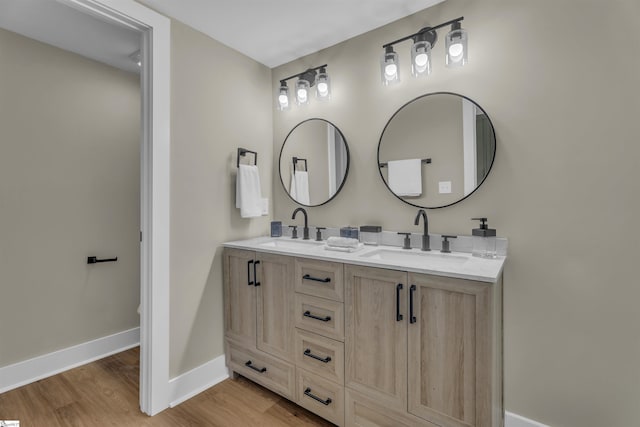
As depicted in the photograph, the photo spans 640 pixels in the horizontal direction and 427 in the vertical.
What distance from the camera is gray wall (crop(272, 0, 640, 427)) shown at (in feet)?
4.30

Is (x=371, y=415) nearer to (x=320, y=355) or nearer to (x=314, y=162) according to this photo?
(x=320, y=355)

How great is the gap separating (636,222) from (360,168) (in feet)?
4.57

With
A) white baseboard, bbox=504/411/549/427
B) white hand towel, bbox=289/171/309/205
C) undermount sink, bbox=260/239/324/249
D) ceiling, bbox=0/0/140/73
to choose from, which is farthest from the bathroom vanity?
ceiling, bbox=0/0/140/73

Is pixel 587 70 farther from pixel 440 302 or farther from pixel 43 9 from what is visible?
pixel 43 9

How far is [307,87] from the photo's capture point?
7.52 feet

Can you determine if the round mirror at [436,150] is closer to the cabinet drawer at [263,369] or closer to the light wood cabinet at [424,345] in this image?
the light wood cabinet at [424,345]

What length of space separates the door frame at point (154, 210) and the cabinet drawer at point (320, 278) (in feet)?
2.80

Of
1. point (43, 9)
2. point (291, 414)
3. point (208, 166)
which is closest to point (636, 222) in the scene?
point (291, 414)

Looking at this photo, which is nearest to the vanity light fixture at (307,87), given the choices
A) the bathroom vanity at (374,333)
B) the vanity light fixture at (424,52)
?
the vanity light fixture at (424,52)

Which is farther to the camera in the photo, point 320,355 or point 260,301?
point 260,301

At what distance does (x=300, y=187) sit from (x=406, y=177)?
876mm

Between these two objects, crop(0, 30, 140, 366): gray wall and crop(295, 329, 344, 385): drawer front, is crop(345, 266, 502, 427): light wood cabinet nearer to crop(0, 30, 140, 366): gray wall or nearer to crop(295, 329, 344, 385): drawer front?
crop(295, 329, 344, 385): drawer front

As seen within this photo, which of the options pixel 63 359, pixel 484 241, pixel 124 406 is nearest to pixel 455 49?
pixel 484 241

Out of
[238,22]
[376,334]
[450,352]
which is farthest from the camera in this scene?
[238,22]
